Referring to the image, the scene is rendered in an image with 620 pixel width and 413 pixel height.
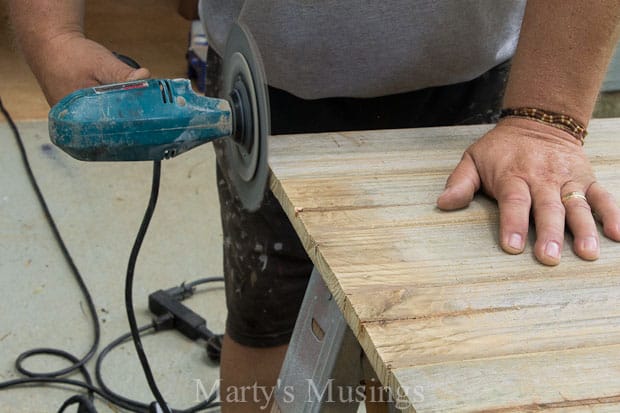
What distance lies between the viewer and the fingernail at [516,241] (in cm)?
75

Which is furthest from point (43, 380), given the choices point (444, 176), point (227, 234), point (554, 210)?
point (554, 210)

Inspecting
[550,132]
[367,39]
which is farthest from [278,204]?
[550,132]

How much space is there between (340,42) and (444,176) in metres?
0.24

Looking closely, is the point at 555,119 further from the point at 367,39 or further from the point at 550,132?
the point at 367,39

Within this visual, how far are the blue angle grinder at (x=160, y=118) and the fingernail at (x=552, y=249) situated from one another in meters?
0.29

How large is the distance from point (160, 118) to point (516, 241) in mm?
368

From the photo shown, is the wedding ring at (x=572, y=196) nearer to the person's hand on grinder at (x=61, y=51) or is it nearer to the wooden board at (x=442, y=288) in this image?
the wooden board at (x=442, y=288)

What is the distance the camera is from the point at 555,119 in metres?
0.85

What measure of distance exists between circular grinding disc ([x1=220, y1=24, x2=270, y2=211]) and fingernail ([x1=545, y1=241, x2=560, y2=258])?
29cm

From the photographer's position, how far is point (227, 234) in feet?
3.86

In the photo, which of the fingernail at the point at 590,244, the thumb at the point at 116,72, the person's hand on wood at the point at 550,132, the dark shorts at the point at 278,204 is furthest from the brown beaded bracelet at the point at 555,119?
the thumb at the point at 116,72

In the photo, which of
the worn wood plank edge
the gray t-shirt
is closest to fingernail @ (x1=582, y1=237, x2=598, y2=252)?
the worn wood plank edge

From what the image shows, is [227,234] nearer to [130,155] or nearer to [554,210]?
[130,155]

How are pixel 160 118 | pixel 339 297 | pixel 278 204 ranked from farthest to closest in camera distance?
pixel 278 204 → pixel 160 118 → pixel 339 297
